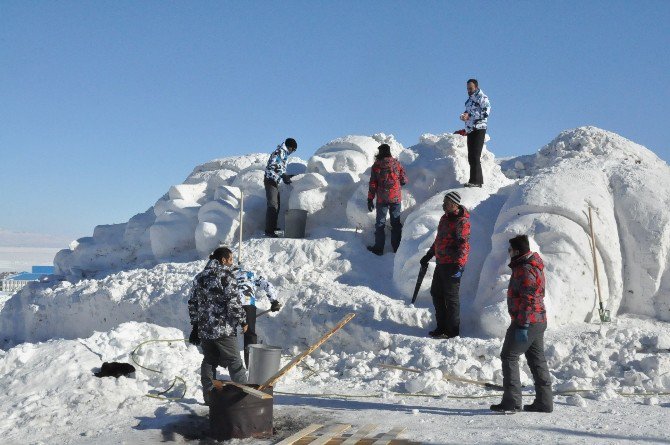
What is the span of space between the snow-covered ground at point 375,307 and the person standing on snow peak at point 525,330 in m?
0.21

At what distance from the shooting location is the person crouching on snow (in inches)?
216

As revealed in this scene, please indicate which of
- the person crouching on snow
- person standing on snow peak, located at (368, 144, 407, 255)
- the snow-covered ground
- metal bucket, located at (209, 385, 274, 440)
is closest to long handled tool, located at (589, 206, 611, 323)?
the snow-covered ground

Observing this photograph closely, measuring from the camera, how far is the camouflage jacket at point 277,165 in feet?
36.6

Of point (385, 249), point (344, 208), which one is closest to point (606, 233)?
point (385, 249)

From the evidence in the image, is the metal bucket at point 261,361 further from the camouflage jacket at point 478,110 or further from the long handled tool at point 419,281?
the camouflage jacket at point 478,110

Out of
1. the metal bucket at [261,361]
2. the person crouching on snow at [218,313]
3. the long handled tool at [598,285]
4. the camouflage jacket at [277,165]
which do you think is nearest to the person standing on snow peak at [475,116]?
the long handled tool at [598,285]

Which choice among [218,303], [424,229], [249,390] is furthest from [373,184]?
[249,390]

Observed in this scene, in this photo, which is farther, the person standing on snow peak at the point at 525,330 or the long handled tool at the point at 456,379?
the long handled tool at the point at 456,379

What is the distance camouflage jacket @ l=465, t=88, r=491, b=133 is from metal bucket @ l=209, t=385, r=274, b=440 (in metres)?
6.07

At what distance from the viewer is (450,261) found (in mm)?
7383

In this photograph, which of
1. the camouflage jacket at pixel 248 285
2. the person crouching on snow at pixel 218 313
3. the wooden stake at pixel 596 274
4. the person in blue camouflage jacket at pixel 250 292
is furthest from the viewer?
the wooden stake at pixel 596 274

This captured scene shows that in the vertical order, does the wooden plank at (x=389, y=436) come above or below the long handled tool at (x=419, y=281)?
below

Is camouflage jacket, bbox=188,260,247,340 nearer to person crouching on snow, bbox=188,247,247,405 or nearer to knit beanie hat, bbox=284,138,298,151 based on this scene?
person crouching on snow, bbox=188,247,247,405

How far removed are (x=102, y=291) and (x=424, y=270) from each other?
5.37 m
